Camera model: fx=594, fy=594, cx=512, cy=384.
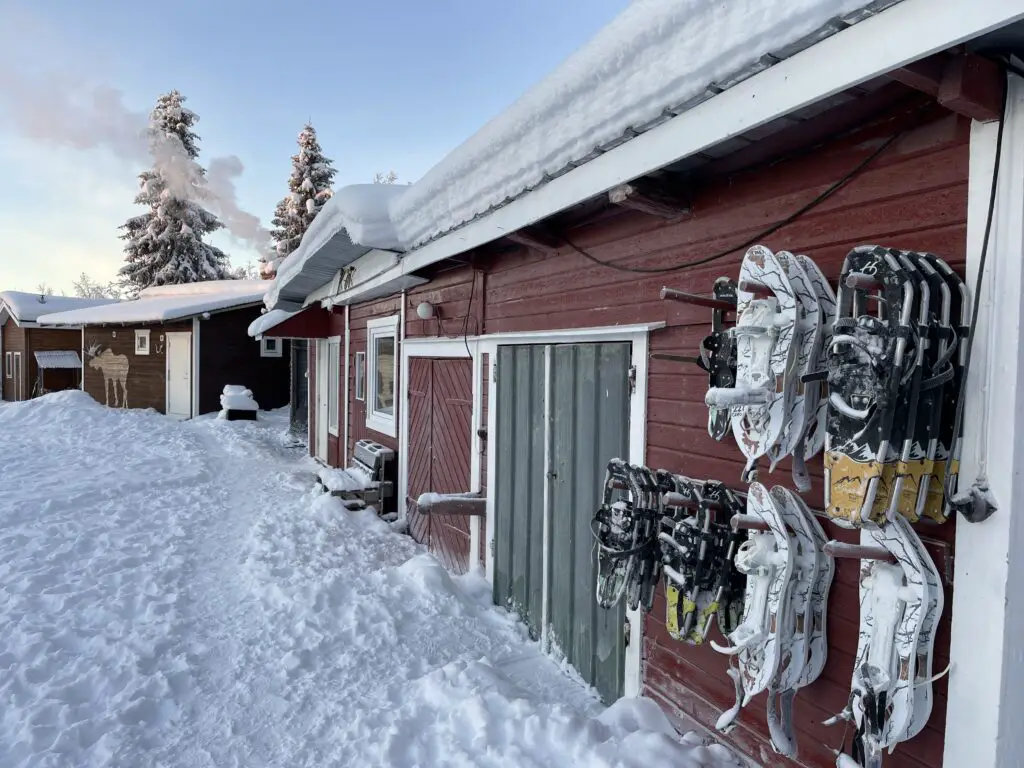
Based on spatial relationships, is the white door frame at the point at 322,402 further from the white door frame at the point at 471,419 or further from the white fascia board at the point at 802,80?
the white fascia board at the point at 802,80

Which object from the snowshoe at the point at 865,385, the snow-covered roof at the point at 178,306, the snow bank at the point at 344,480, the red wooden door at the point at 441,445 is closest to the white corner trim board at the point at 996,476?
the snowshoe at the point at 865,385

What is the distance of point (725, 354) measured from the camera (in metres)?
1.96

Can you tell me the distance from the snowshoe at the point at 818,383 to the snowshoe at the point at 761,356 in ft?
0.23

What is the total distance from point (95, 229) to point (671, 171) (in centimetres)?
3096

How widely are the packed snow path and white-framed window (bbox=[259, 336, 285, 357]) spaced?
9.95 metres

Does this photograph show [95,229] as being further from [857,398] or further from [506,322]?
[857,398]

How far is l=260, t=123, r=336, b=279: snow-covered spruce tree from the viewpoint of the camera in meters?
24.9

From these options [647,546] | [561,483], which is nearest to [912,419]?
[647,546]

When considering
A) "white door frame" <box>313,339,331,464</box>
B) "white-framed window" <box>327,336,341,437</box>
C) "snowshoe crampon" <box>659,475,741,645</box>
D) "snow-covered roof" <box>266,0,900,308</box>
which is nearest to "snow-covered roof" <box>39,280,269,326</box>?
"white door frame" <box>313,339,331,464</box>

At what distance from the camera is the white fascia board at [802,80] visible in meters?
1.17

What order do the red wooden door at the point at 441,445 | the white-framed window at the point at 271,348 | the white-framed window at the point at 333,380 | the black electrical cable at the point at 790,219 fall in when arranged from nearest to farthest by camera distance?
the black electrical cable at the point at 790,219, the red wooden door at the point at 441,445, the white-framed window at the point at 333,380, the white-framed window at the point at 271,348

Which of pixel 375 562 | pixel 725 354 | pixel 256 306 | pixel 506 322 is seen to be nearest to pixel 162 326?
pixel 256 306

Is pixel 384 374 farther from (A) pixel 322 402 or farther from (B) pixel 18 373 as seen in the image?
(B) pixel 18 373

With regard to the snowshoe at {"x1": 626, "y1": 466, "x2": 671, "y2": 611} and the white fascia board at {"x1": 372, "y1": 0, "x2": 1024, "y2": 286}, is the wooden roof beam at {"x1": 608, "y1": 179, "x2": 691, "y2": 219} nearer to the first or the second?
the white fascia board at {"x1": 372, "y1": 0, "x2": 1024, "y2": 286}
